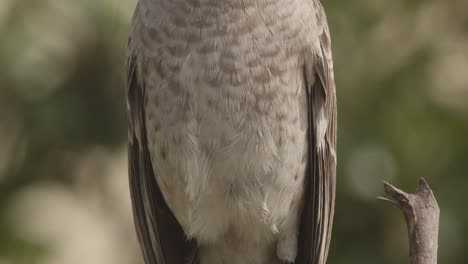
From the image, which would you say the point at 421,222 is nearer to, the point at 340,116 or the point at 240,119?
the point at 240,119

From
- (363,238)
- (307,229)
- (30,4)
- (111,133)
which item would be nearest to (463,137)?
(363,238)

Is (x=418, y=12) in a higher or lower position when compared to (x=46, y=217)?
higher

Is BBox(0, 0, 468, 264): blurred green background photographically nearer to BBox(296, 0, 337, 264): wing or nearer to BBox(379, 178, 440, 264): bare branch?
BBox(296, 0, 337, 264): wing

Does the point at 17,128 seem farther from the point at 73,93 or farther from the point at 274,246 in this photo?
the point at 274,246

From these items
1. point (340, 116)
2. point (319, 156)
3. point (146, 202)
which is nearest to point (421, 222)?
point (319, 156)

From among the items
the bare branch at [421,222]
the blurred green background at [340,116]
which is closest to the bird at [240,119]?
the bare branch at [421,222]

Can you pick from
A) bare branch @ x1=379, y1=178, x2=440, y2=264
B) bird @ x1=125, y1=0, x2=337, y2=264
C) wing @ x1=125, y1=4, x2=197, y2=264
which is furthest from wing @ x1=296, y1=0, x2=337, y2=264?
bare branch @ x1=379, y1=178, x2=440, y2=264
